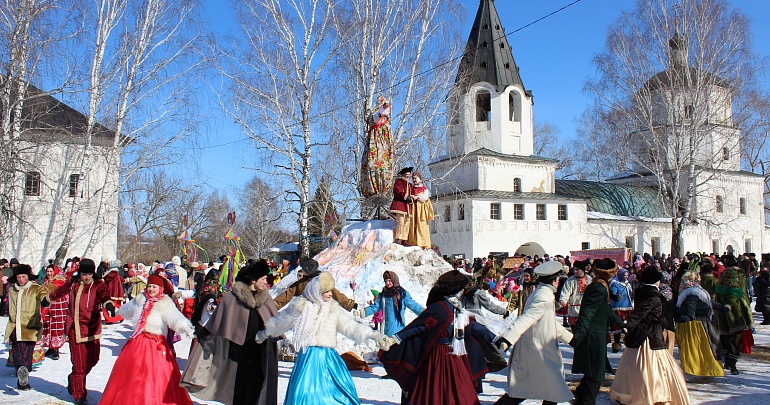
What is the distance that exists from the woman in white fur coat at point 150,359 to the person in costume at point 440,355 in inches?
84.3

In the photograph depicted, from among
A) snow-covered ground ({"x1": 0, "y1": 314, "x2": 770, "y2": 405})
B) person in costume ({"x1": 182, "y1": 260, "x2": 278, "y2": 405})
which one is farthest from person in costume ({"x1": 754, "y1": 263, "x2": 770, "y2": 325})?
person in costume ({"x1": 182, "y1": 260, "x2": 278, "y2": 405})

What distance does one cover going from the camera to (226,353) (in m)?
6.09

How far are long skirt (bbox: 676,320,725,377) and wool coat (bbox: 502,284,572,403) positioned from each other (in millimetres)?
3289

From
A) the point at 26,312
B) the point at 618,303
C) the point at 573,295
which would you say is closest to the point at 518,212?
the point at 618,303

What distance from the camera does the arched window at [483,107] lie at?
3894 cm

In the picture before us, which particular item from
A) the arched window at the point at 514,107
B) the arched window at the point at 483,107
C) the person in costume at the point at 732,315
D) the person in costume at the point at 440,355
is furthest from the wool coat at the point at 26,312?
the arched window at the point at 514,107

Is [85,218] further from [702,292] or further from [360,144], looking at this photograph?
[702,292]

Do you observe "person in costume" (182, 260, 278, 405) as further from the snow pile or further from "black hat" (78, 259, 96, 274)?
the snow pile

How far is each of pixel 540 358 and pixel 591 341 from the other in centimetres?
76

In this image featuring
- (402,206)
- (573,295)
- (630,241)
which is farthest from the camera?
(630,241)

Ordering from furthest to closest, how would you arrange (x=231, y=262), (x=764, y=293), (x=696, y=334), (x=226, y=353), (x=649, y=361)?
(x=764, y=293), (x=231, y=262), (x=696, y=334), (x=649, y=361), (x=226, y=353)

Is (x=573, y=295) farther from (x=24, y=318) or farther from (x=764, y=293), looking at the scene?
(x=764, y=293)

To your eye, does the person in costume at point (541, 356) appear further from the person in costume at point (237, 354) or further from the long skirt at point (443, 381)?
the person in costume at point (237, 354)

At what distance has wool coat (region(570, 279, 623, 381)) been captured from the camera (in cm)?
672
